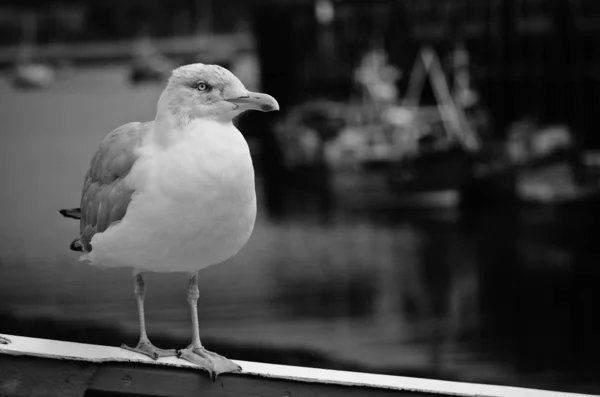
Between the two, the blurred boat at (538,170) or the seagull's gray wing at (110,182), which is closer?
the seagull's gray wing at (110,182)

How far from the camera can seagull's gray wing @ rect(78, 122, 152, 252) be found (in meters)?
1.91

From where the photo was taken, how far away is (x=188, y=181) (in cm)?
178

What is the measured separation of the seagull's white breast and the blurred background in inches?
253

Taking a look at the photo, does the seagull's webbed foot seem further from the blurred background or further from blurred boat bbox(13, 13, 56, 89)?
blurred boat bbox(13, 13, 56, 89)

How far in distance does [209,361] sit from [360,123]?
369 inches

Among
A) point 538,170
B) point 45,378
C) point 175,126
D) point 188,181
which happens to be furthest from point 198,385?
point 538,170

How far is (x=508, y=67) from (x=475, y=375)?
6.32 m

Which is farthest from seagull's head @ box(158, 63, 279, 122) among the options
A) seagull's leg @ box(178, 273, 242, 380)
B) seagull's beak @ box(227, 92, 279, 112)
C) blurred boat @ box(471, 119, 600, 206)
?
Answer: blurred boat @ box(471, 119, 600, 206)

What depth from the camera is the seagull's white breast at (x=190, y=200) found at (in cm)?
178

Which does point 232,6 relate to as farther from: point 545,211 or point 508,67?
point 545,211

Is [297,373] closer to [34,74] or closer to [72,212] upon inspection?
[72,212]

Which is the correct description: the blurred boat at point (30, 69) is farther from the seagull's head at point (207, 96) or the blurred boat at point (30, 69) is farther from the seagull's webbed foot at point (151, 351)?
the seagull's head at point (207, 96)

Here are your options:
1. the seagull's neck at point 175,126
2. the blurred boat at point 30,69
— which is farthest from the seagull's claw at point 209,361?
the blurred boat at point 30,69

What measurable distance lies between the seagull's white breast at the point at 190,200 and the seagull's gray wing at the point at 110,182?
42 mm
